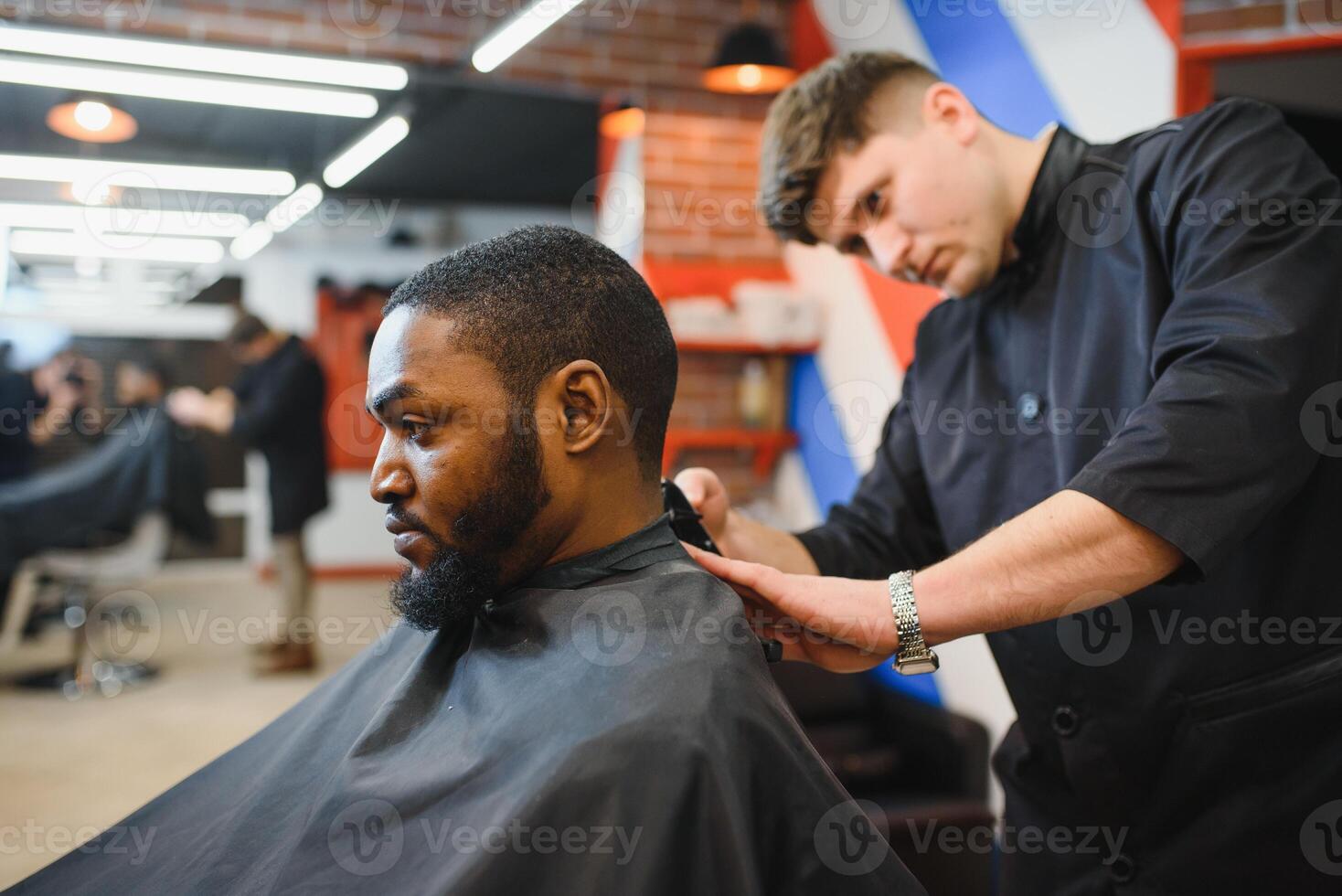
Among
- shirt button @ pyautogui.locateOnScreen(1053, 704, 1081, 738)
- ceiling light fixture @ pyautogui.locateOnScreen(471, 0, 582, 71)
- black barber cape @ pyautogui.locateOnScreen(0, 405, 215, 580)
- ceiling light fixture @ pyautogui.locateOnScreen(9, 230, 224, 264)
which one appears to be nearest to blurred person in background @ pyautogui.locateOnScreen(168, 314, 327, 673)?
black barber cape @ pyautogui.locateOnScreen(0, 405, 215, 580)

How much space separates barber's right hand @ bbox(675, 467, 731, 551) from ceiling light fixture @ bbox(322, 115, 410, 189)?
3.92 metres

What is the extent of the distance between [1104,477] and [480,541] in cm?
70

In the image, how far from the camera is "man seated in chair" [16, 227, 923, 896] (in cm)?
88

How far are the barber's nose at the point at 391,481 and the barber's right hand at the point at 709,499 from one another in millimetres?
423

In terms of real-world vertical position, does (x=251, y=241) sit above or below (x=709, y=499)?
above

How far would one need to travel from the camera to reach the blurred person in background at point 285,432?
4688 mm

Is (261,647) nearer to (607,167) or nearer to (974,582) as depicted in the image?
(607,167)

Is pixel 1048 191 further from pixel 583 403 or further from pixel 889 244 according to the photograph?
pixel 583 403

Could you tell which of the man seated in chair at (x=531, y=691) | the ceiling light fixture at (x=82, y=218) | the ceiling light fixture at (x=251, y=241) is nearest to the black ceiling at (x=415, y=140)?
the ceiling light fixture at (x=82, y=218)

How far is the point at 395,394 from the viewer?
105 centimetres

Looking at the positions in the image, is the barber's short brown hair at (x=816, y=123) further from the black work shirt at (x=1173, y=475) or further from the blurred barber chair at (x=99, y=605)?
the blurred barber chair at (x=99, y=605)

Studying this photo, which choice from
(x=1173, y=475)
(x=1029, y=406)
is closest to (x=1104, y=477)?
(x=1173, y=475)

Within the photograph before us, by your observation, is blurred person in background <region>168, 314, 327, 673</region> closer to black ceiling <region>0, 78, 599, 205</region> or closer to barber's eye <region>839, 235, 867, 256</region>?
black ceiling <region>0, 78, 599, 205</region>

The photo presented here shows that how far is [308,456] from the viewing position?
15.9 ft
